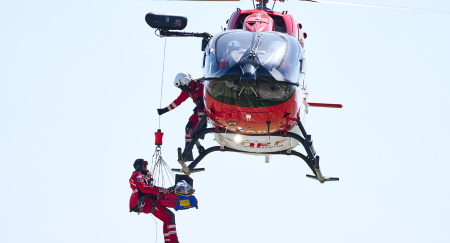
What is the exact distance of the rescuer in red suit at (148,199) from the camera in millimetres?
23250

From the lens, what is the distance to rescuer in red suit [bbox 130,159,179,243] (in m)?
23.2

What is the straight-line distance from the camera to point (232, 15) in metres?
23.7

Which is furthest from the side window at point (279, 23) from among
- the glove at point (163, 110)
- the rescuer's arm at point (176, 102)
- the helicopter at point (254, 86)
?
the glove at point (163, 110)

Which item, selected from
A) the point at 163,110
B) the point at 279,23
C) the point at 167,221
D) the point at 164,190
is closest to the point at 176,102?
the point at 163,110

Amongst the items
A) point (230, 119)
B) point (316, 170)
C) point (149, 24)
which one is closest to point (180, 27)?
point (149, 24)

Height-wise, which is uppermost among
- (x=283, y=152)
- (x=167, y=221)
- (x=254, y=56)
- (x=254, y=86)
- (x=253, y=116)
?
(x=254, y=56)

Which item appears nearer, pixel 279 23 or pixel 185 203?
pixel 185 203

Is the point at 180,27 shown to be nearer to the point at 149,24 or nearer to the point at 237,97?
the point at 149,24

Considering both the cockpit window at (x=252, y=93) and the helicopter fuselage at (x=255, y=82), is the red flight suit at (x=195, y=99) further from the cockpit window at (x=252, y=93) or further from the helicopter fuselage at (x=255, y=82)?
the cockpit window at (x=252, y=93)

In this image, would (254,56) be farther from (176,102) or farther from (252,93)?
(176,102)

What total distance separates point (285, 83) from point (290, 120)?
1.38 meters

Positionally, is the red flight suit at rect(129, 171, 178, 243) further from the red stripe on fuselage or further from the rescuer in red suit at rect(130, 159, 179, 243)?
the red stripe on fuselage

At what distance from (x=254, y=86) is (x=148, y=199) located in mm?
4250

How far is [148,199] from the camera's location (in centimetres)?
2348
